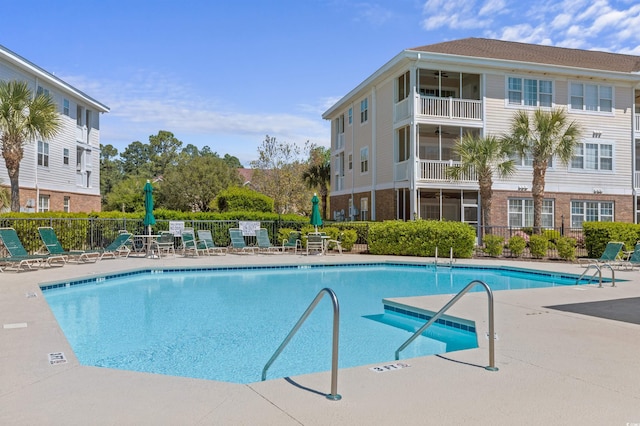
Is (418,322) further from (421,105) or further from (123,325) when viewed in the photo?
(421,105)

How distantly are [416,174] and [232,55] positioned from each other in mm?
10037

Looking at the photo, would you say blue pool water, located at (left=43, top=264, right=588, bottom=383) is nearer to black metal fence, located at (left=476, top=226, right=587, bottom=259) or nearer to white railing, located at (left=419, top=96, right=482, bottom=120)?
black metal fence, located at (left=476, top=226, right=587, bottom=259)

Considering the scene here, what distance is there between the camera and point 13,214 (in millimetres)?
16141

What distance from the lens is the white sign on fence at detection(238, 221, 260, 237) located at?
20.7m

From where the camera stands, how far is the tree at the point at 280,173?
3991 centimetres

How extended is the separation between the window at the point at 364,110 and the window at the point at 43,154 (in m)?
17.3

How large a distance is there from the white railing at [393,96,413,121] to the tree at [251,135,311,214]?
55.7 ft

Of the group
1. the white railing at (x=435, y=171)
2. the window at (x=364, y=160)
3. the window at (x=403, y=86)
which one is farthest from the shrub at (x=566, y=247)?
the window at (x=364, y=160)

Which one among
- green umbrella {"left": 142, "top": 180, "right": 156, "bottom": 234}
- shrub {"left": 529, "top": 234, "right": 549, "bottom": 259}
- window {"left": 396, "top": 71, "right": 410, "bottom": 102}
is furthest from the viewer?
window {"left": 396, "top": 71, "right": 410, "bottom": 102}

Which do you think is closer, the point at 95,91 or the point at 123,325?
the point at 123,325

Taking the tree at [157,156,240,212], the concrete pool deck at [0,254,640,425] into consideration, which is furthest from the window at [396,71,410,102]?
the tree at [157,156,240,212]

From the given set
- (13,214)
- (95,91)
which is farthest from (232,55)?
(95,91)

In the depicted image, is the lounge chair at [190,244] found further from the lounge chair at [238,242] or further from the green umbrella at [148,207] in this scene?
the green umbrella at [148,207]

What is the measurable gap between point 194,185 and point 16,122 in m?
18.9
